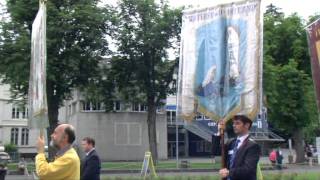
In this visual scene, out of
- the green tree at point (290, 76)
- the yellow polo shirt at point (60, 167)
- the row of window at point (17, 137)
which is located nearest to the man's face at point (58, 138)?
the yellow polo shirt at point (60, 167)

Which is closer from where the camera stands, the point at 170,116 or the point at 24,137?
the point at 170,116

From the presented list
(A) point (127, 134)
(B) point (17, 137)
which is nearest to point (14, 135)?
(B) point (17, 137)

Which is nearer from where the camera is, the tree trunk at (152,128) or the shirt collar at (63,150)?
the shirt collar at (63,150)

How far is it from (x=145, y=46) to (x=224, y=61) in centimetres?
3488

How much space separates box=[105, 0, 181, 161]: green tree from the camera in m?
43.3

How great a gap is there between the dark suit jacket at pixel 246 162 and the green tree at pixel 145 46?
3616 cm

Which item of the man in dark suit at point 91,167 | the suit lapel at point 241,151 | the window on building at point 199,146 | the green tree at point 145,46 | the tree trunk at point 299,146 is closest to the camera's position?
the suit lapel at point 241,151

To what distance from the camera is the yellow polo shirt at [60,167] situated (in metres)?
5.73

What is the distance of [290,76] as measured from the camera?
48406 millimetres

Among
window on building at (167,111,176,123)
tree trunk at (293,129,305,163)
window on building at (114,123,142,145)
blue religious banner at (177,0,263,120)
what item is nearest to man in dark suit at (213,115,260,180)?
blue religious banner at (177,0,263,120)

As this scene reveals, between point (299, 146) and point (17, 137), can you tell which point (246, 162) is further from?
point (17, 137)

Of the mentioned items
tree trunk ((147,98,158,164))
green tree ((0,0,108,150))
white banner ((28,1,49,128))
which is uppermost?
green tree ((0,0,108,150))

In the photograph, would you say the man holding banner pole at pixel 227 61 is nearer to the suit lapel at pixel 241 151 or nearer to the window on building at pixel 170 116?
the suit lapel at pixel 241 151

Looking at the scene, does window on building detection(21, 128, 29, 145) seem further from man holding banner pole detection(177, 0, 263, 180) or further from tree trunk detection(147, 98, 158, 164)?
man holding banner pole detection(177, 0, 263, 180)
